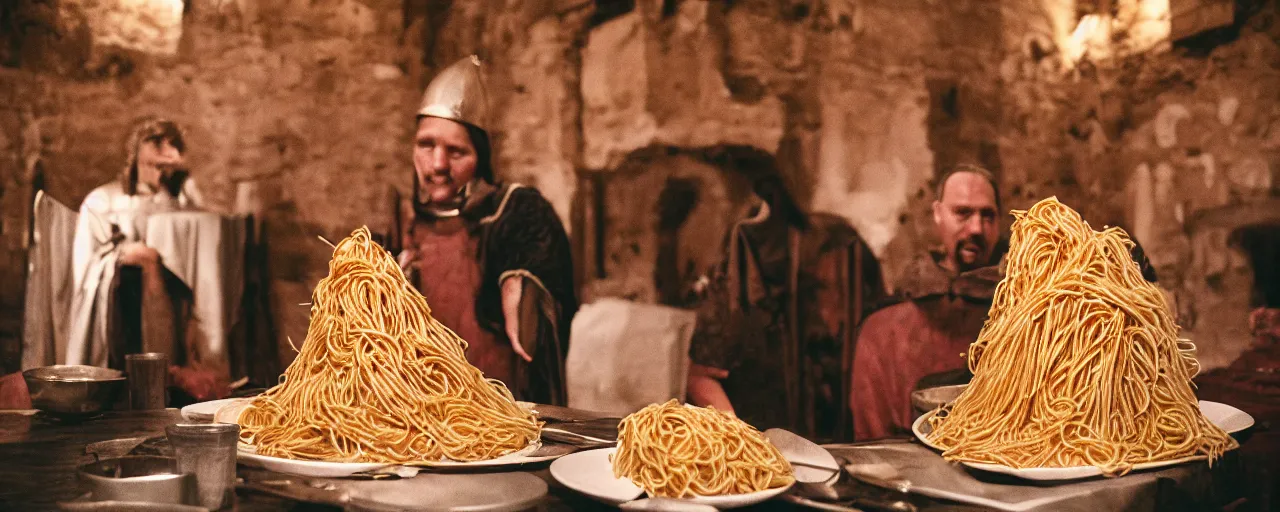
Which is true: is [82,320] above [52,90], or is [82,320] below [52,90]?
below

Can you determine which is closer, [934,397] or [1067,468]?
[1067,468]

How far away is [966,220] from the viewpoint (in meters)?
4.57

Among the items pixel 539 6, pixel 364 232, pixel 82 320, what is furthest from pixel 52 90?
pixel 364 232

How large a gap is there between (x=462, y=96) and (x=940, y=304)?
2663 millimetres

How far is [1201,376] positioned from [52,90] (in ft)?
17.8

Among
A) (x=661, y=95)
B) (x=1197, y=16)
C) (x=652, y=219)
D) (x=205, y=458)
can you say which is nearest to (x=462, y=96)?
(x=661, y=95)

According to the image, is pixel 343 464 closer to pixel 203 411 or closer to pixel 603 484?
pixel 603 484

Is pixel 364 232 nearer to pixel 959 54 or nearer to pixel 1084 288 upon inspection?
pixel 1084 288

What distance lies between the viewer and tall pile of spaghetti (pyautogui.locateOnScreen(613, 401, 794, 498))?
6.25 feet

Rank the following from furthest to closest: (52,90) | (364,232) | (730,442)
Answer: (52,90) → (364,232) → (730,442)

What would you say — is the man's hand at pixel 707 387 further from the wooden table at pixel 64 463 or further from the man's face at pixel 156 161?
the man's face at pixel 156 161

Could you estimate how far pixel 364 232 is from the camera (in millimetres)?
2486

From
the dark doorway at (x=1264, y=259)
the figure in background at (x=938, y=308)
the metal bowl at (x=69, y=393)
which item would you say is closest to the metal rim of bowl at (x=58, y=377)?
the metal bowl at (x=69, y=393)

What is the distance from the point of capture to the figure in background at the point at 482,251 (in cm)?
525
